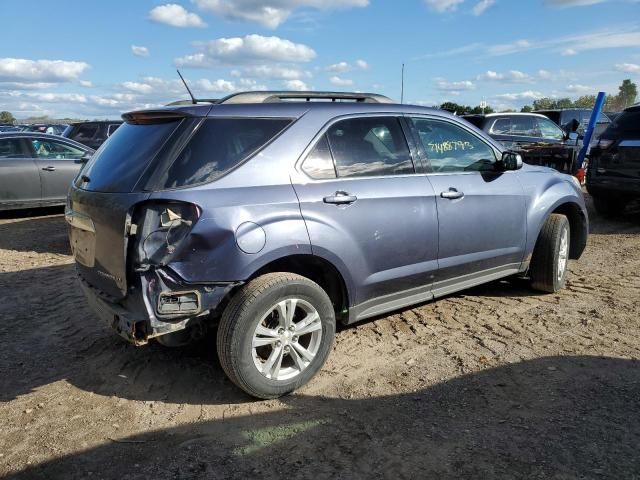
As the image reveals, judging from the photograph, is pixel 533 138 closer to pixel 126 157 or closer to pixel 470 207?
pixel 470 207

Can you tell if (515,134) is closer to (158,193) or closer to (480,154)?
(480,154)

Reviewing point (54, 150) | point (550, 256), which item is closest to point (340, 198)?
point (550, 256)

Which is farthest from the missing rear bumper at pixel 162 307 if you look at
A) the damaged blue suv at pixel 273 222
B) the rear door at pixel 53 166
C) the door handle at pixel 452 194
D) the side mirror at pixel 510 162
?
the rear door at pixel 53 166

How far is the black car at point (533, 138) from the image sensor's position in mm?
10219

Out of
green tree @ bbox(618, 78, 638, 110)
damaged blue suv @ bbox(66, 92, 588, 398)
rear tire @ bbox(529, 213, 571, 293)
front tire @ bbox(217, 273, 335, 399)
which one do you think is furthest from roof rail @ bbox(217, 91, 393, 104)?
green tree @ bbox(618, 78, 638, 110)

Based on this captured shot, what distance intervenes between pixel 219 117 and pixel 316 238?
960 millimetres

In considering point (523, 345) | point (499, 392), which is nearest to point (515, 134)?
point (523, 345)

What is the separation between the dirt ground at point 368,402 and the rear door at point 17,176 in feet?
17.8

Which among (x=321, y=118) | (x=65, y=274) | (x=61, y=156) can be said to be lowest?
(x=65, y=274)

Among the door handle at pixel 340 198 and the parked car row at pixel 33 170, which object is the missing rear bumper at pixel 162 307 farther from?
the parked car row at pixel 33 170

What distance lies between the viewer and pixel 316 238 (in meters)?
3.41

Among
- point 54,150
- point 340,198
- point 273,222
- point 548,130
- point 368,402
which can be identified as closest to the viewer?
point 273,222

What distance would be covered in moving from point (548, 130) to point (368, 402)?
1035 cm

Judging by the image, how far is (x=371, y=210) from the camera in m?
3.72
